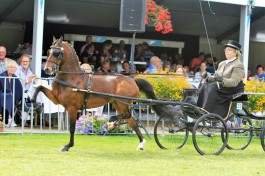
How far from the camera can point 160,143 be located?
11.7 metres

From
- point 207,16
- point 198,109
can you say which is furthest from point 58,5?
point 198,109

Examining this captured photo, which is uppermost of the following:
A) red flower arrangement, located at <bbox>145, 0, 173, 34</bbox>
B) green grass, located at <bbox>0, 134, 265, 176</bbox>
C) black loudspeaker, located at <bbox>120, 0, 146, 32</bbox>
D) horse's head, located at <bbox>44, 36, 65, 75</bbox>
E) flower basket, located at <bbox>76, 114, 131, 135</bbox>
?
red flower arrangement, located at <bbox>145, 0, 173, 34</bbox>

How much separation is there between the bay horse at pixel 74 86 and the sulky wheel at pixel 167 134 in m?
0.51

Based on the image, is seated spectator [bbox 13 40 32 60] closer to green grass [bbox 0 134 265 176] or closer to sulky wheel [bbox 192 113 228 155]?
green grass [bbox 0 134 265 176]

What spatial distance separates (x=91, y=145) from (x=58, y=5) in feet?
22.4

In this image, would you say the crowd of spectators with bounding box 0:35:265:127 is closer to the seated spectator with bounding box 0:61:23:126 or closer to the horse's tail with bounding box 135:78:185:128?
the seated spectator with bounding box 0:61:23:126

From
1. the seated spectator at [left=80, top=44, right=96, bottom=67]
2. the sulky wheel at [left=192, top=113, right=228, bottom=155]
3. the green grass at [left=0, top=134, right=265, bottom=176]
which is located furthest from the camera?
the seated spectator at [left=80, top=44, right=96, bottom=67]

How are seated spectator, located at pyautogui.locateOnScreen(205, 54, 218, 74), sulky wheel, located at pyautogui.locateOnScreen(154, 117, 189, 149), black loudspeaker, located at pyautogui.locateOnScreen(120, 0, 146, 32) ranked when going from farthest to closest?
1. seated spectator, located at pyautogui.locateOnScreen(205, 54, 218, 74)
2. black loudspeaker, located at pyautogui.locateOnScreen(120, 0, 146, 32)
3. sulky wheel, located at pyautogui.locateOnScreen(154, 117, 189, 149)

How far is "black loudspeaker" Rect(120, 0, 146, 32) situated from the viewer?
12.8m

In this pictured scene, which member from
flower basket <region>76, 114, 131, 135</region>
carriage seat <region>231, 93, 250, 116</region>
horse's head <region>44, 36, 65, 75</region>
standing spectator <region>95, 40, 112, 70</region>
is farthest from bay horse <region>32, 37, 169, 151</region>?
standing spectator <region>95, 40, 112, 70</region>

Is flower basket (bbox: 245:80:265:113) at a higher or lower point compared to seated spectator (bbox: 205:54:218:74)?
lower

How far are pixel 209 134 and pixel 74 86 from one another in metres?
2.36

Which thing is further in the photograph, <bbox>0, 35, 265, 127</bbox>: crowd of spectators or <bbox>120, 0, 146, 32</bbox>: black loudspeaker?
<bbox>0, 35, 265, 127</bbox>: crowd of spectators

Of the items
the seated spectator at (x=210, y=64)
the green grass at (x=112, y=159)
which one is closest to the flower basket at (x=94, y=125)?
the green grass at (x=112, y=159)
